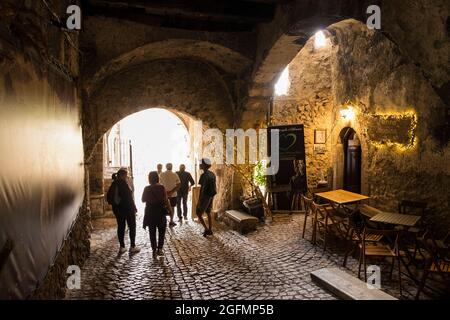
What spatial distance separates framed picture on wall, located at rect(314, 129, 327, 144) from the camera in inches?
397

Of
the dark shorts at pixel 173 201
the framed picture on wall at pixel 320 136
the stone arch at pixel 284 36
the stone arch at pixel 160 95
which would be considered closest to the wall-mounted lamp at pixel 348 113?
the framed picture on wall at pixel 320 136

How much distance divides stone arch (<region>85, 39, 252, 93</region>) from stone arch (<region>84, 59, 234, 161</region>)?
25cm

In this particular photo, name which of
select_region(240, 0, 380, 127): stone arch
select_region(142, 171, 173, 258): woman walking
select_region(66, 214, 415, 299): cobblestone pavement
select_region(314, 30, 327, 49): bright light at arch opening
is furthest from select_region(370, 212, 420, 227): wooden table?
select_region(314, 30, 327, 49): bright light at arch opening

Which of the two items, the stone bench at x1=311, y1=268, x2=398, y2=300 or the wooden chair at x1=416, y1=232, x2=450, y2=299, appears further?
the stone bench at x1=311, y1=268, x2=398, y2=300

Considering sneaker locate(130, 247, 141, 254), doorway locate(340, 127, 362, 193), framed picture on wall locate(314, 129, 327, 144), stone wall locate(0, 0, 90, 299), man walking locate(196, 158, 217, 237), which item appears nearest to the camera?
stone wall locate(0, 0, 90, 299)

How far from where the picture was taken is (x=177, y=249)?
671cm

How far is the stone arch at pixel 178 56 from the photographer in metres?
7.30

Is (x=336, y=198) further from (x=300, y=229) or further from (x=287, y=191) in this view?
(x=287, y=191)

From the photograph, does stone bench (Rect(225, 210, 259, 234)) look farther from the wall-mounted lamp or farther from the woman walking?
the wall-mounted lamp

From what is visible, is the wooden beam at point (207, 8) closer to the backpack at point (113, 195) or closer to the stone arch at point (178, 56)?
the stone arch at point (178, 56)

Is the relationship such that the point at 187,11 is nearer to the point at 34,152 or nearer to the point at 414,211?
the point at 34,152

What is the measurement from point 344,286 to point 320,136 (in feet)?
20.1

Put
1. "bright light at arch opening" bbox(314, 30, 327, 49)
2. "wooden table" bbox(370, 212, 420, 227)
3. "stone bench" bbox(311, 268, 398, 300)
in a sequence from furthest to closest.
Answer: "bright light at arch opening" bbox(314, 30, 327, 49)
"wooden table" bbox(370, 212, 420, 227)
"stone bench" bbox(311, 268, 398, 300)
